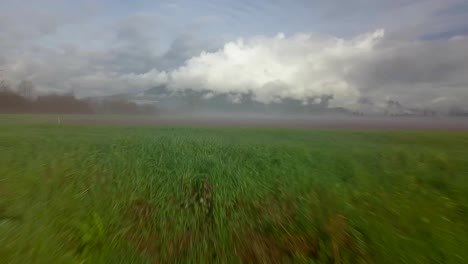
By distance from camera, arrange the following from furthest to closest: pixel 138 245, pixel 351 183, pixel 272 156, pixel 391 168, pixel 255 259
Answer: pixel 272 156 < pixel 391 168 < pixel 351 183 < pixel 138 245 < pixel 255 259

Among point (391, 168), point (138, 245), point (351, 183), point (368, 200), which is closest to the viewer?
point (138, 245)

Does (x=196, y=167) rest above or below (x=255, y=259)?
above

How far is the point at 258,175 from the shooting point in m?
9.23

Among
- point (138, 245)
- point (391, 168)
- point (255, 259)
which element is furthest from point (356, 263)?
point (391, 168)

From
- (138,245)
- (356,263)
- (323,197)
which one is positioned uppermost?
(323,197)

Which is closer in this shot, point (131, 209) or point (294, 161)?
point (131, 209)

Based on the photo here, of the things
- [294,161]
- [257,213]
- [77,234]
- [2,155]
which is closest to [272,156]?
[294,161]

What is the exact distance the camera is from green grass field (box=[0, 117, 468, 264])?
17.3 feet

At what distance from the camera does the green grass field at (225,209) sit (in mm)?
5262

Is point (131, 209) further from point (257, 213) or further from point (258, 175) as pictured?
point (258, 175)

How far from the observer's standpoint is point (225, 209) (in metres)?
7.60

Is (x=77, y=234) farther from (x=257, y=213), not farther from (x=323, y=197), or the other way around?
(x=323, y=197)

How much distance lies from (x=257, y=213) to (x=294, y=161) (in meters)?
3.90

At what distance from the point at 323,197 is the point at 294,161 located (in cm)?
328
